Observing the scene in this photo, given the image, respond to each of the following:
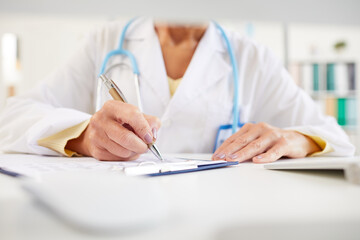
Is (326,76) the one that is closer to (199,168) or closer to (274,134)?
(274,134)

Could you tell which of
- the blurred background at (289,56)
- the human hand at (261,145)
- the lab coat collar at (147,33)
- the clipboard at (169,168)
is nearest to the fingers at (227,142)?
the human hand at (261,145)

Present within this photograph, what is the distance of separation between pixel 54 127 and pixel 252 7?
512 millimetres

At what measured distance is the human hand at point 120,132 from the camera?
1.88ft

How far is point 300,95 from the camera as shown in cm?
106

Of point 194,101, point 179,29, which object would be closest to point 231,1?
point 194,101

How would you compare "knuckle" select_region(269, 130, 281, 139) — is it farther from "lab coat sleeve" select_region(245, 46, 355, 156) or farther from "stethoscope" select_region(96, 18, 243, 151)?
"lab coat sleeve" select_region(245, 46, 355, 156)

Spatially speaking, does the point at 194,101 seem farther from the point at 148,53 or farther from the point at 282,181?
the point at 282,181

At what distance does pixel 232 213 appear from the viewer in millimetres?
240

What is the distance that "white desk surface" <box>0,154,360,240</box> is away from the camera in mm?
205

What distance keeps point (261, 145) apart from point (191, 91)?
0.38m

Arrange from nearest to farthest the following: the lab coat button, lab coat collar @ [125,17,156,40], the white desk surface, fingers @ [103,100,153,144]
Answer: the white desk surface, fingers @ [103,100,153,144], the lab coat button, lab coat collar @ [125,17,156,40]

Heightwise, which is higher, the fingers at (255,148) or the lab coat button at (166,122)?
the lab coat button at (166,122)

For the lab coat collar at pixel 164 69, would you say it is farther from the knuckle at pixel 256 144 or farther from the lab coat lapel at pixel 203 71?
the knuckle at pixel 256 144

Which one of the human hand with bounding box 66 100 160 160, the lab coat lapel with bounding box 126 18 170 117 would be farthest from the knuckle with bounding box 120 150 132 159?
the lab coat lapel with bounding box 126 18 170 117
